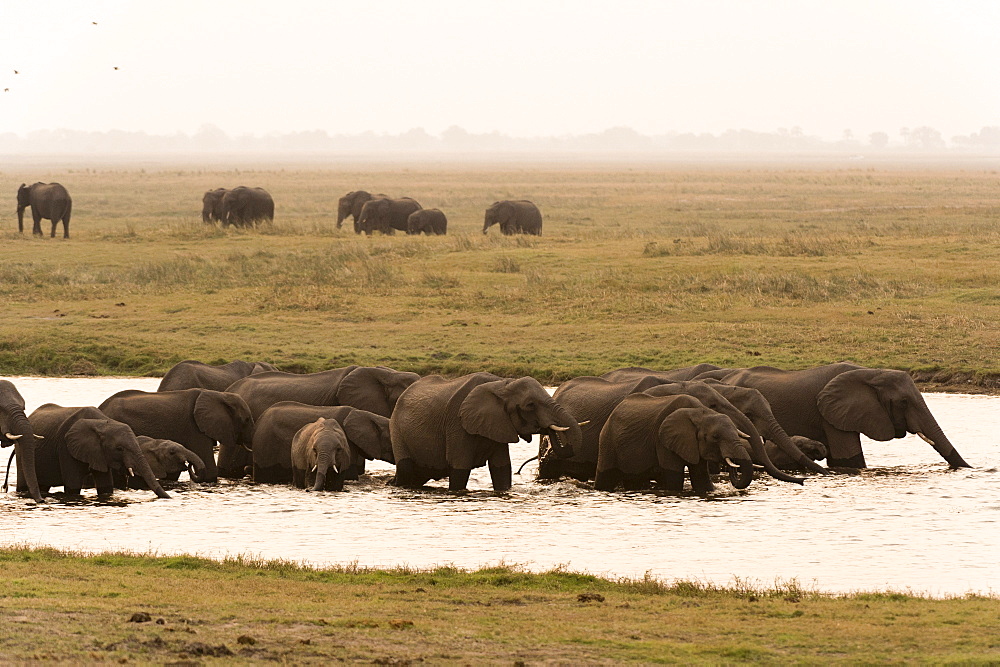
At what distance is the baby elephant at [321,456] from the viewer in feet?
52.9

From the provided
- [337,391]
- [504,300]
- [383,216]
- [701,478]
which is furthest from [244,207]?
[701,478]

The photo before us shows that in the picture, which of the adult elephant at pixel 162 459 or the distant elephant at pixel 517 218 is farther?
the distant elephant at pixel 517 218

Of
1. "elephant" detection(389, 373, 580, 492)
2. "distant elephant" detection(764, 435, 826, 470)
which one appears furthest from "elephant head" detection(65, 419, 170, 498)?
"distant elephant" detection(764, 435, 826, 470)

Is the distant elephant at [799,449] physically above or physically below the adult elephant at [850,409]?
below

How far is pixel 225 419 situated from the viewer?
57.6 ft

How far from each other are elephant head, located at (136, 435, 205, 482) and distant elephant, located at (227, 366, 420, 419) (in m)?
1.66

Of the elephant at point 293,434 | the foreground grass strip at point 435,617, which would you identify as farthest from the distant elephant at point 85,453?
the foreground grass strip at point 435,617

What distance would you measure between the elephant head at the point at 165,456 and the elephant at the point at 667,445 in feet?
15.3

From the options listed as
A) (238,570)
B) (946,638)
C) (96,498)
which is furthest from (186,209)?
(946,638)

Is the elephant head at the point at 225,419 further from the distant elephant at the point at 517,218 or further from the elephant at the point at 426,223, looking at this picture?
the distant elephant at the point at 517,218

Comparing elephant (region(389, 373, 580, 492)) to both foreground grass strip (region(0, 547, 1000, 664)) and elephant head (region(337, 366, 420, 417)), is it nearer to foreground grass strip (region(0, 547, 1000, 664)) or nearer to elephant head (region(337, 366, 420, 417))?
elephant head (region(337, 366, 420, 417))

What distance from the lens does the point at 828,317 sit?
27438 mm

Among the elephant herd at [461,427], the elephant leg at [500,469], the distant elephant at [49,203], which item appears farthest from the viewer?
the distant elephant at [49,203]

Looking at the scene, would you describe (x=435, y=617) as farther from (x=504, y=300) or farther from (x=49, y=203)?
(x=49, y=203)
